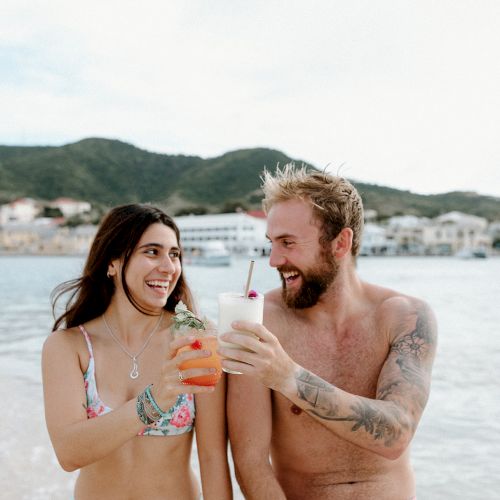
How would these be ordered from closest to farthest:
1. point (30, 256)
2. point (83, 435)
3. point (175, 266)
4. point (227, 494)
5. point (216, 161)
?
point (83, 435) < point (227, 494) < point (175, 266) < point (30, 256) < point (216, 161)

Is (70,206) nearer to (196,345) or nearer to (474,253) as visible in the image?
(474,253)

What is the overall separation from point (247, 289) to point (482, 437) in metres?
5.91

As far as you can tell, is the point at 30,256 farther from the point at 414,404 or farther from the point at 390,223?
the point at 414,404

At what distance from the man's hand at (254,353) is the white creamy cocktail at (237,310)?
0.03 m

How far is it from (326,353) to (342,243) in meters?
0.54

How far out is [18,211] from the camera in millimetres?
101188

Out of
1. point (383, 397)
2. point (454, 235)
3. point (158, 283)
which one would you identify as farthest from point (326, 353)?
point (454, 235)

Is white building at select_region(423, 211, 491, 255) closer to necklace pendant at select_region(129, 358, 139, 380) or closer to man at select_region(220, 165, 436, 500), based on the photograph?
man at select_region(220, 165, 436, 500)

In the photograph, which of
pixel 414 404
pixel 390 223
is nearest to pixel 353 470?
pixel 414 404

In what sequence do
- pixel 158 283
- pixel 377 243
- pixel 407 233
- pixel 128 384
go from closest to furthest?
pixel 128 384 → pixel 158 283 → pixel 377 243 → pixel 407 233

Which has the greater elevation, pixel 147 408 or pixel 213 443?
pixel 147 408

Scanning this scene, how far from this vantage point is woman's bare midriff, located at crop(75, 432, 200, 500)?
243cm

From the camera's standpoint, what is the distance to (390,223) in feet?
332

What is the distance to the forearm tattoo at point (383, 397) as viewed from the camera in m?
2.02
